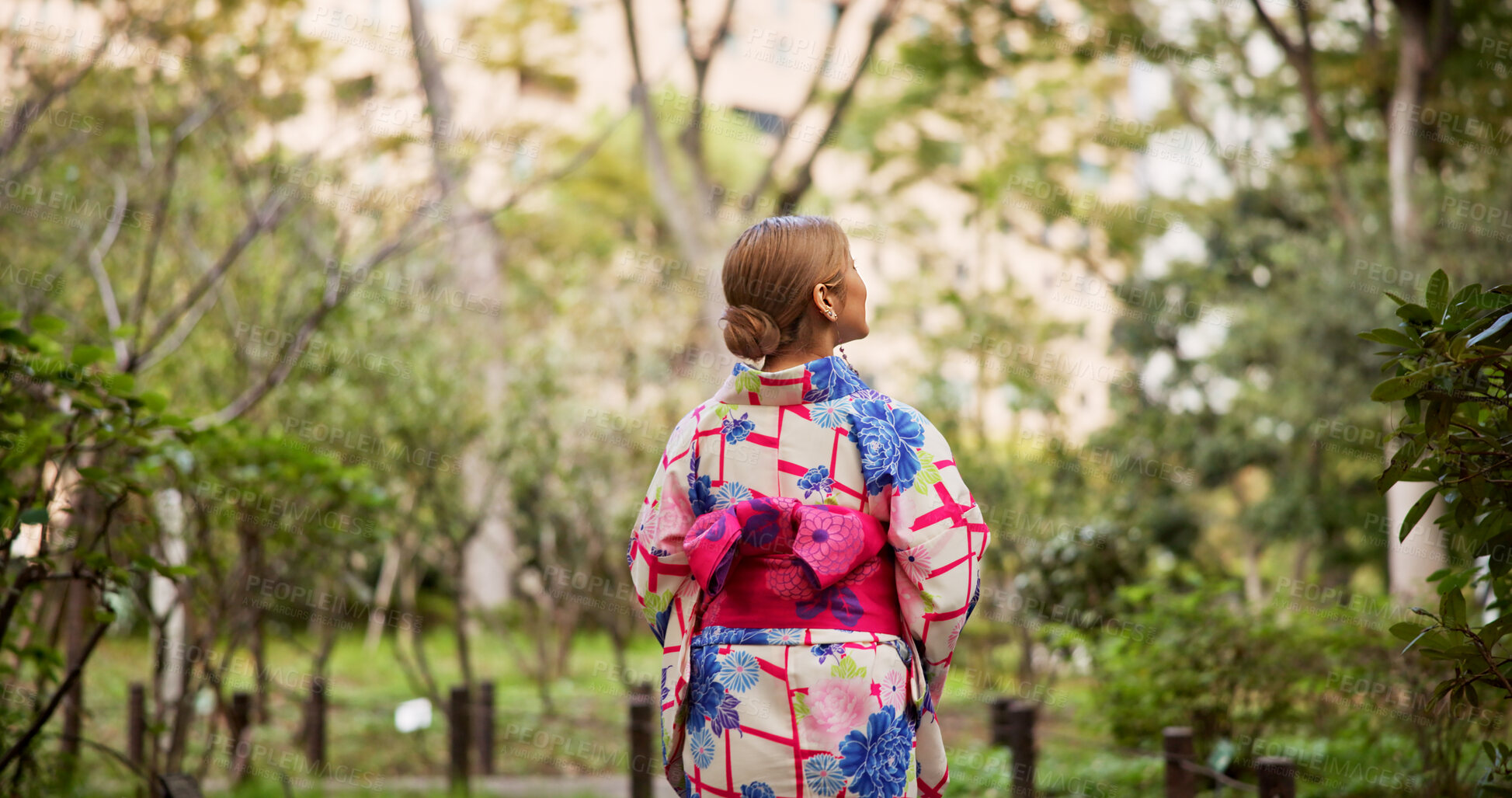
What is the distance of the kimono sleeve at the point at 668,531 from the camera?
2.12 m

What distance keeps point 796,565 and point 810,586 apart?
0.14ft

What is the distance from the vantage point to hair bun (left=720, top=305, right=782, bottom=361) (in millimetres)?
2049

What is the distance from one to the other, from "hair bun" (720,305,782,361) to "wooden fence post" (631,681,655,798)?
3399mm

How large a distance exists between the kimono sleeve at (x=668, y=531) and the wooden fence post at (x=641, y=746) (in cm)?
307

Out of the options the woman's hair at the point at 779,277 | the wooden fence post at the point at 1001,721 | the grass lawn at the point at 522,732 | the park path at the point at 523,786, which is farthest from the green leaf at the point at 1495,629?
the park path at the point at 523,786

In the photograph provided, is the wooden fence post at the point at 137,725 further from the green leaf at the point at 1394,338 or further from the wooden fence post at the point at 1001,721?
the green leaf at the point at 1394,338

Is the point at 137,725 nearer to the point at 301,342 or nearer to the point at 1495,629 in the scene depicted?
the point at 301,342

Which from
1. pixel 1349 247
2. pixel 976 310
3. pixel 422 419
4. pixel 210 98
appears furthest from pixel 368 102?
pixel 1349 247

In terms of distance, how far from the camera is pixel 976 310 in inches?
400

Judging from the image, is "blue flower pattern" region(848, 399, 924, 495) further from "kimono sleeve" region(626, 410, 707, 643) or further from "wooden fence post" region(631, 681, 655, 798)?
"wooden fence post" region(631, 681, 655, 798)

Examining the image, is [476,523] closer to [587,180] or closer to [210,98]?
[210,98]

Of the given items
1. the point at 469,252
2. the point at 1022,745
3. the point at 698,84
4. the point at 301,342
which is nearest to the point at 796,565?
the point at 1022,745

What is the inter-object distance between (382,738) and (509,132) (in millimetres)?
4397

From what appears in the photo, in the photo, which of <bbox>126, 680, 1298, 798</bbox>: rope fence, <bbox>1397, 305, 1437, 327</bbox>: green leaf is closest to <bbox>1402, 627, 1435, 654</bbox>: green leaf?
<bbox>1397, 305, 1437, 327</bbox>: green leaf
